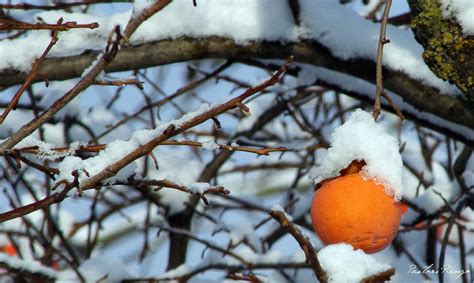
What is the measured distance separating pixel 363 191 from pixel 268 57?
800 millimetres

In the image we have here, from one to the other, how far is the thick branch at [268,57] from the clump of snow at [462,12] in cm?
33

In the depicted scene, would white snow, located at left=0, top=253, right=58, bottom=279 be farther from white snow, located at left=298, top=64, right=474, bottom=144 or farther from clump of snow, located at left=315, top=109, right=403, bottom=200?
clump of snow, located at left=315, top=109, right=403, bottom=200

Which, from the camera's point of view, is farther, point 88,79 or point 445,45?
point 445,45

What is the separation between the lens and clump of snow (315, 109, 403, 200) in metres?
1.56

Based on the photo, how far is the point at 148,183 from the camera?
1515 millimetres

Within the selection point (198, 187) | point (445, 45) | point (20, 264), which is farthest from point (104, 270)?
point (445, 45)

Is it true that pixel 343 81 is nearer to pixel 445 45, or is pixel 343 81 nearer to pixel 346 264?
pixel 445 45

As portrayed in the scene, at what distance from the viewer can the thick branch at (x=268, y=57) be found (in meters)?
2.14

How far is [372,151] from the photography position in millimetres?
1562

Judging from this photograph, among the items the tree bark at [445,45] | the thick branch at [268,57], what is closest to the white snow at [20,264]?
the thick branch at [268,57]

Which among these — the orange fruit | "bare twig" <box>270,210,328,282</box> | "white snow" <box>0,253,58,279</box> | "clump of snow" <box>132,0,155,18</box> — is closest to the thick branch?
"white snow" <box>0,253,58,279</box>

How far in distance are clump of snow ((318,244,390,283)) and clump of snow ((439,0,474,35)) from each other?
2.36ft

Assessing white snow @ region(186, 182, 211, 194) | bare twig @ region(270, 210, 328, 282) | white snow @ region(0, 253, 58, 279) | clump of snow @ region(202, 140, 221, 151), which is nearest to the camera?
bare twig @ region(270, 210, 328, 282)

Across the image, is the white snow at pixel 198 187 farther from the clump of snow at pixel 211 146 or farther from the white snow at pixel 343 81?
the white snow at pixel 343 81
